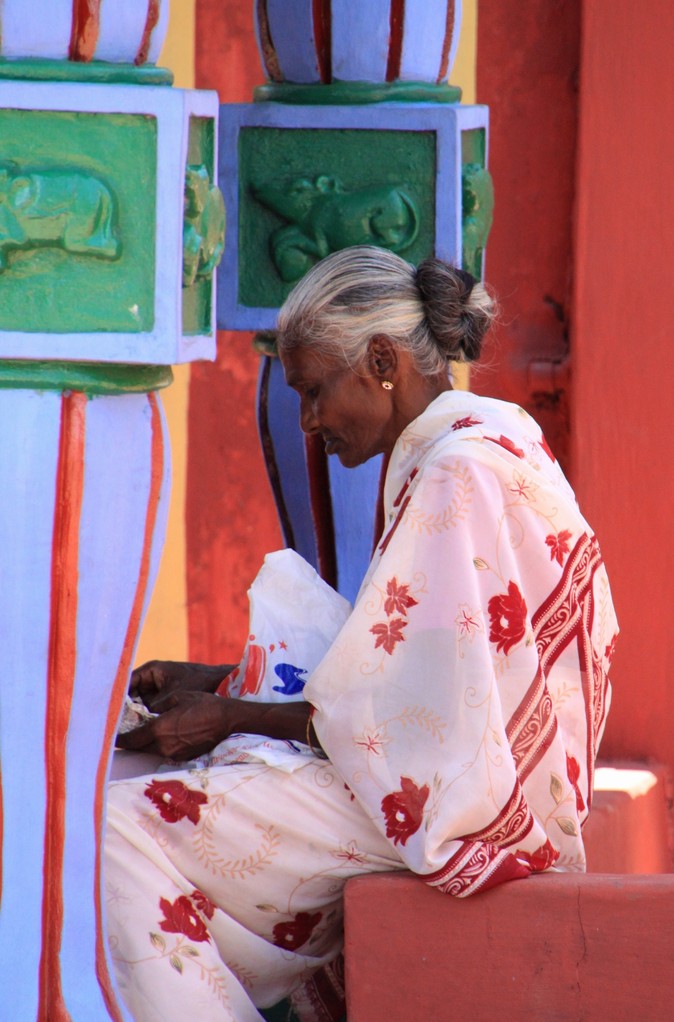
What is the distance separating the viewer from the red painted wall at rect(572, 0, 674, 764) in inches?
150

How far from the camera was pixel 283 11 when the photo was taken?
3.15 m

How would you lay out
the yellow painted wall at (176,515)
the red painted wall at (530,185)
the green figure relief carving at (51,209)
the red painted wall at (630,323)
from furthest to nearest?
the yellow painted wall at (176,515) → the red painted wall at (530,185) → the red painted wall at (630,323) → the green figure relief carving at (51,209)

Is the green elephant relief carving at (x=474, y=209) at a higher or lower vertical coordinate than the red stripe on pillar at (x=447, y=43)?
lower

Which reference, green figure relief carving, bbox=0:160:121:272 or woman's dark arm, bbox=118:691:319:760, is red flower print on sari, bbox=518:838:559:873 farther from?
green figure relief carving, bbox=0:160:121:272

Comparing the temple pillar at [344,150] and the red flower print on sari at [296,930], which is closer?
the red flower print on sari at [296,930]

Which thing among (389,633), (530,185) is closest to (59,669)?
(389,633)

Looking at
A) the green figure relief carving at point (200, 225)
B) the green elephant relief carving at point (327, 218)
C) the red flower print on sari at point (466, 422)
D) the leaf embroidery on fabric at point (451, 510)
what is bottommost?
the leaf embroidery on fabric at point (451, 510)

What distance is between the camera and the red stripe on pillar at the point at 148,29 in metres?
2.05

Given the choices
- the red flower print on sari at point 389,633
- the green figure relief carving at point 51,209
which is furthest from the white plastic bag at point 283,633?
the green figure relief carving at point 51,209

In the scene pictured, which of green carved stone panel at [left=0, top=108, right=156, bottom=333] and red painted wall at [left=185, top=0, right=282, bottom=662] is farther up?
green carved stone panel at [left=0, top=108, right=156, bottom=333]

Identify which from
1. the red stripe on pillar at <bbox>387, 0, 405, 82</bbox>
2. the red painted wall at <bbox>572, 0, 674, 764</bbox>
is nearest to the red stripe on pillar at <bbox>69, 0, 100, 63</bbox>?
the red stripe on pillar at <bbox>387, 0, 405, 82</bbox>

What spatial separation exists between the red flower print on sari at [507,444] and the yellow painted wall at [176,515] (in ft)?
5.26

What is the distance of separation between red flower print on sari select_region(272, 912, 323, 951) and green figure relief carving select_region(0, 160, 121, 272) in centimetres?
111

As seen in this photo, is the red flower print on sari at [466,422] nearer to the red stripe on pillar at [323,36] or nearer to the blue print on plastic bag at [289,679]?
the blue print on plastic bag at [289,679]
